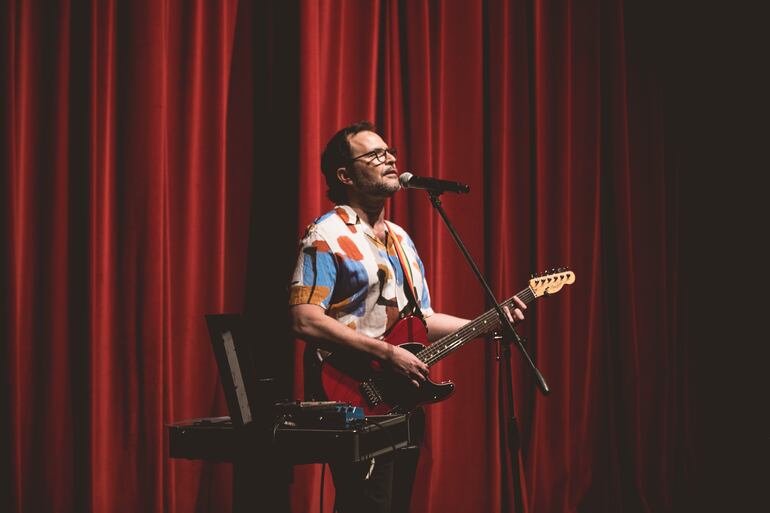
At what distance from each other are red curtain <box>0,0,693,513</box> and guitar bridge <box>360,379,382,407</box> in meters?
0.85

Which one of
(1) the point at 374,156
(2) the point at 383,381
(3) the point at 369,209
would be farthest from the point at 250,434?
(1) the point at 374,156

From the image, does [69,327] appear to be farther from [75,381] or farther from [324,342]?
[324,342]

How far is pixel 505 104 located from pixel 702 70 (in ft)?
5.03

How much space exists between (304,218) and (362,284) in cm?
79

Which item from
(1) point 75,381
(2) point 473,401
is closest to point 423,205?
(2) point 473,401

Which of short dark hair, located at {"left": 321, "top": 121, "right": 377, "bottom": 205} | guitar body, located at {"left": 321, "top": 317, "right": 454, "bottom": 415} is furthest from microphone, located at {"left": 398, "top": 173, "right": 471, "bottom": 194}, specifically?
guitar body, located at {"left": 321, "top": 317, "right": 454, "bottom": 415}

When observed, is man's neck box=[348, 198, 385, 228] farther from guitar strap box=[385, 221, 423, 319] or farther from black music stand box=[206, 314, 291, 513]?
black music stand box=[206, 314, 291, 513]

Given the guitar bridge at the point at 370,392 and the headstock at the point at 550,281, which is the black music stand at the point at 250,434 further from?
the headstock at the point at 550,281

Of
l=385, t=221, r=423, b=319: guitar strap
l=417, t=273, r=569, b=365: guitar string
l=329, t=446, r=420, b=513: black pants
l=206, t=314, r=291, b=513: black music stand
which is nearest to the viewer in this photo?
l=206, t=314, r=291, b=513: black music stand

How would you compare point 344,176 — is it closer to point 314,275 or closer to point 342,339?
point 314,275

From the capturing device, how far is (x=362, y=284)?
232 centimetres

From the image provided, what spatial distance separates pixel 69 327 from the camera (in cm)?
267

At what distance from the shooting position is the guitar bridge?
223 cm

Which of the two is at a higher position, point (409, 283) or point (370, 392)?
point (409, 283)
